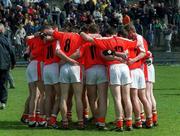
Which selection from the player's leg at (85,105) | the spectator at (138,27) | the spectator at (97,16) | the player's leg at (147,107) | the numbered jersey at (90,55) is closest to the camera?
the numbered jersey at (90,55)

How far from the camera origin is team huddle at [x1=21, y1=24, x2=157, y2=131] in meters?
14.7

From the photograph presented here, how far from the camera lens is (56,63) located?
15133 millimetres

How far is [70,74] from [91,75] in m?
0.47

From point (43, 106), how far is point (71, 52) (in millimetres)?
→ 1471

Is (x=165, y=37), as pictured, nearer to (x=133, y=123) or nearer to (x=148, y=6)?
(x=148, y=6)

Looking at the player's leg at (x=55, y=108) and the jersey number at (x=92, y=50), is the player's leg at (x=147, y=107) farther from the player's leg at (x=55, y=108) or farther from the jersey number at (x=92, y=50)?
the player's leg at (x=55, y=108)

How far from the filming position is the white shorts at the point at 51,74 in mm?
15047

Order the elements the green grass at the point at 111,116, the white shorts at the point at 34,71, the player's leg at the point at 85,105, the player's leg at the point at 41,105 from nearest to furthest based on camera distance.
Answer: the green grass at the point at 111,116
the player's leg at the point at 41,105
the white shorts at the point at 34,71
the player's leg at the point at 85,105

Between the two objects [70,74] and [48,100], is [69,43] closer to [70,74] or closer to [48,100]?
[70,74]

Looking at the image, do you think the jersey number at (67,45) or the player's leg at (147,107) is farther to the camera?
the player's leg at (147,107)

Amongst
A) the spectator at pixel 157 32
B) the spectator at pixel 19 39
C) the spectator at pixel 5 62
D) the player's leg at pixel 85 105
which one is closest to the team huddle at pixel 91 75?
the player's leg at pixel 85 105

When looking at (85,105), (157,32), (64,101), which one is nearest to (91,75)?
(64,101)

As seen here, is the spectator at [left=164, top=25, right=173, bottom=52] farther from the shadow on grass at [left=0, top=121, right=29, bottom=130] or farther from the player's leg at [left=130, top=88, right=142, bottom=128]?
the player's leg at [left=130, top=88, right=142, bottom=128]

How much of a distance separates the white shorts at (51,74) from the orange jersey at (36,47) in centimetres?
45
